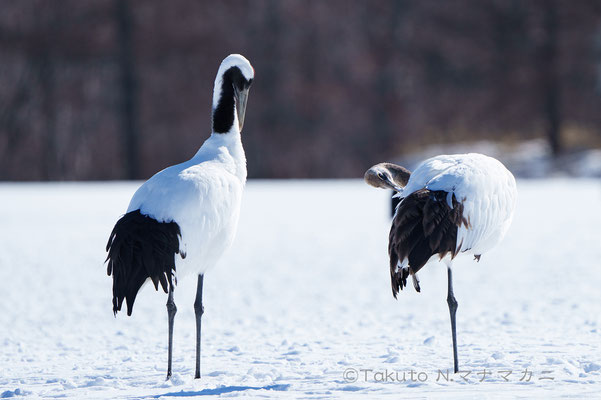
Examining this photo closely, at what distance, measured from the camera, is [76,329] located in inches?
A: 327

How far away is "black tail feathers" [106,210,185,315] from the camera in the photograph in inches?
221

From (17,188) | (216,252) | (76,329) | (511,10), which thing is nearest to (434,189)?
(216,252)

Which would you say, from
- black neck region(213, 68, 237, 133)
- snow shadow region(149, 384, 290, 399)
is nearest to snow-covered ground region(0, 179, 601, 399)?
snow shadow region(149, 384, 290, 399)

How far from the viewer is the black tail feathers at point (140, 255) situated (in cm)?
562

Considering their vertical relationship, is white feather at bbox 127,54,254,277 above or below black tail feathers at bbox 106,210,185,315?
above

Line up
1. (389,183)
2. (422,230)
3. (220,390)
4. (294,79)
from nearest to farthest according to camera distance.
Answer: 1. (220,390)
2. (422,230)
3. (389,183)
4. (294,79)

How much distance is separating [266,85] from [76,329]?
25568mm

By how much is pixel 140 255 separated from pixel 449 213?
6.12 ft

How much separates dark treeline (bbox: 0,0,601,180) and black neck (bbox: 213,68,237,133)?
77.1 feet

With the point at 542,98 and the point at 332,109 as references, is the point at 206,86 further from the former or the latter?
the point at 542,98

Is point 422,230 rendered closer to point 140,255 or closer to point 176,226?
point 176,226

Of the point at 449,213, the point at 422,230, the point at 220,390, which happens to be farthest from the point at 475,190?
the point at 220,390

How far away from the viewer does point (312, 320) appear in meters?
8.56

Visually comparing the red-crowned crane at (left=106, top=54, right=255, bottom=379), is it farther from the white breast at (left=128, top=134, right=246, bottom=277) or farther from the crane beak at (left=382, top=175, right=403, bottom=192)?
the crane beak at (left=382, top=175, right=403, bottom=192)
